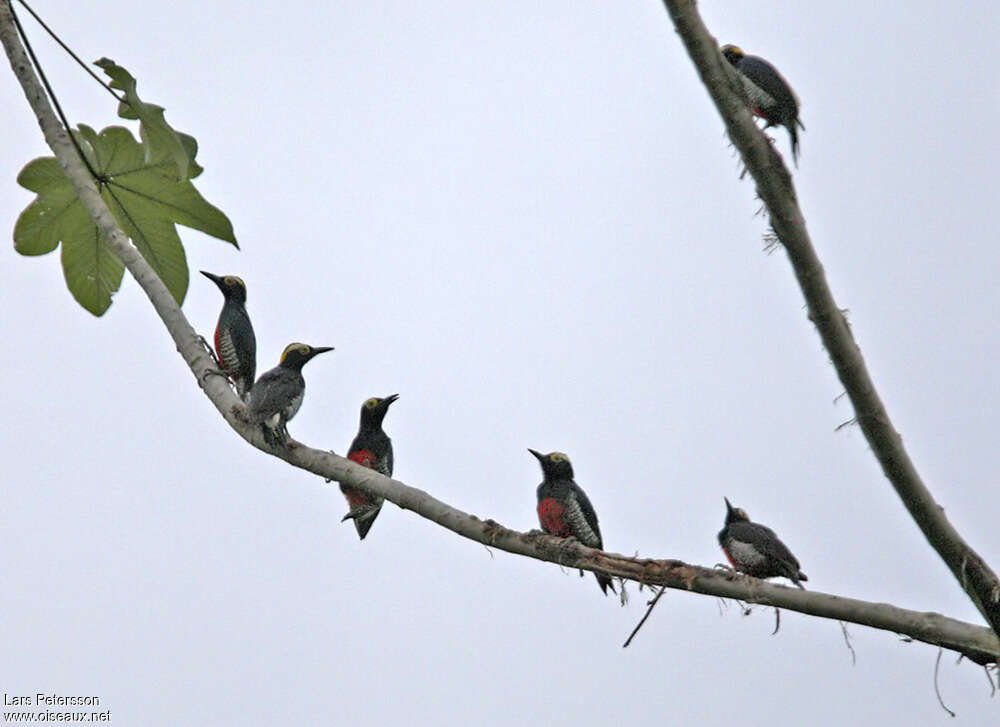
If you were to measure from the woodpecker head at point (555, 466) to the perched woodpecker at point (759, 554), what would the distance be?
120 centimetres

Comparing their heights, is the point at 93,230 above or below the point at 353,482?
above

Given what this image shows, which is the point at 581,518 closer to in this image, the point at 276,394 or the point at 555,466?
the point at 555,466

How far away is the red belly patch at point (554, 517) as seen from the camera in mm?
Answer: 7441

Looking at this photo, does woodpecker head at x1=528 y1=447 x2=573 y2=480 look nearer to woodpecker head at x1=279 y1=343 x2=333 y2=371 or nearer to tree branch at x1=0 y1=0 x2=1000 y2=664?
woodpecker head at x1=279 y1=343 x2=333 y2=371

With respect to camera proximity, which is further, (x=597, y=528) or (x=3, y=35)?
(x=597, y=528)

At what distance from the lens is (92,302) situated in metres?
5.79

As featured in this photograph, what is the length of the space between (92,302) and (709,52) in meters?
4.10

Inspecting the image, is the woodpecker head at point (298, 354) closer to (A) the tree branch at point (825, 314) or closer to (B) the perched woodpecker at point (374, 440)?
(B) the perched woodpecker at point (374, 440)

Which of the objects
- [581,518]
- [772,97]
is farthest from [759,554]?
[772,97]

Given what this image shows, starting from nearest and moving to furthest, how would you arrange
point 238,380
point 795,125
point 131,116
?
1. point 131,116
2. point 795,125
3. point 238,380

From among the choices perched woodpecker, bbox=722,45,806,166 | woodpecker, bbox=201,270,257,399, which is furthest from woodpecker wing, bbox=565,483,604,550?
perched woodpecker, bbox=722,45,806,166

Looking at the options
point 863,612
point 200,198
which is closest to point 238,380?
point 200,198

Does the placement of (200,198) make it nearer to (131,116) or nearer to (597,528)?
(131,116)

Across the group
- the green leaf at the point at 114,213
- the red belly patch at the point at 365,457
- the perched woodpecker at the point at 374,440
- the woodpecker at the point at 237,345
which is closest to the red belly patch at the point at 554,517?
the perched woodpecker at the point at 374,440
